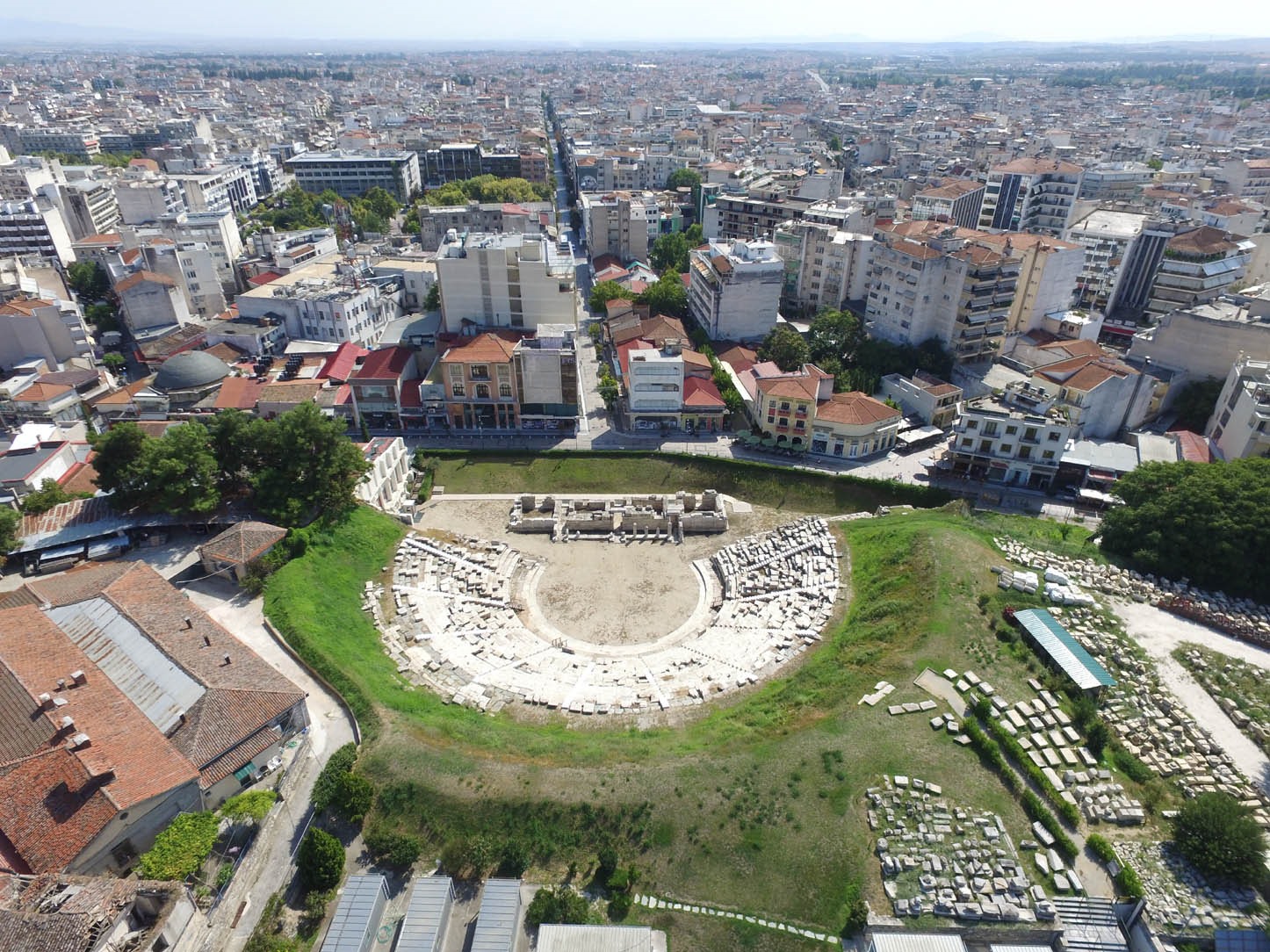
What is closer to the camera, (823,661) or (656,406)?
(823,661)

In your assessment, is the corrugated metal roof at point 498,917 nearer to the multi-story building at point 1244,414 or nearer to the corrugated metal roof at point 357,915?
the corrugated metal roof at point 357,915

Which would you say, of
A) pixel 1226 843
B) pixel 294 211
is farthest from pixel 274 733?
pixel 294 211

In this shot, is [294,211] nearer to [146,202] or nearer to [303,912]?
[146,202]

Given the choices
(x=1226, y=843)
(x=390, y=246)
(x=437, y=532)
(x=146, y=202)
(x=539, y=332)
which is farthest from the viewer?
(x=146, y=202)

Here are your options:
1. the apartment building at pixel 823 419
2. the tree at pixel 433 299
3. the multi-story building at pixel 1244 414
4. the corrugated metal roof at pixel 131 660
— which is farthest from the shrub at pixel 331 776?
the multi-story building at pixel 1244 414

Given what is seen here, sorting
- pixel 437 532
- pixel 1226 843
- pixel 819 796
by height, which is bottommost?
pixel 437 532

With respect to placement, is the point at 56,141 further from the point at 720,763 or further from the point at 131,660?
the point at 720,763
